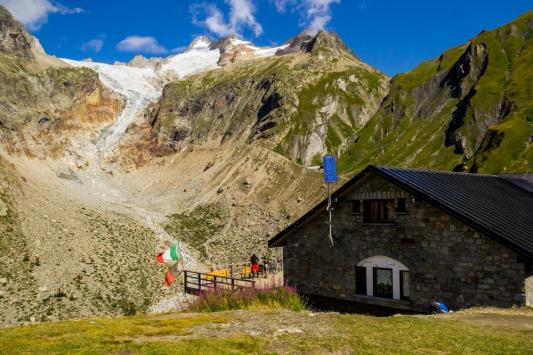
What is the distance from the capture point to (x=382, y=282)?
22.3 m

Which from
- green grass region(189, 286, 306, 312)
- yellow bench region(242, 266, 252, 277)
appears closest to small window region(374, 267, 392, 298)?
green grass region(189, 286, 306, 312)

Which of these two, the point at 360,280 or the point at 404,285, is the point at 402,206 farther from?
the point at 360,280

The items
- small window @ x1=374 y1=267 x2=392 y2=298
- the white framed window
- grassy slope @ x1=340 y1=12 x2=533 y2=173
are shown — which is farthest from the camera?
grassy slope @ x1=340 y1=12 x2=533 y2=173

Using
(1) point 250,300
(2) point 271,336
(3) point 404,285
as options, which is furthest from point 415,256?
(2) point 271,336

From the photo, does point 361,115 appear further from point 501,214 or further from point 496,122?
point 501,214

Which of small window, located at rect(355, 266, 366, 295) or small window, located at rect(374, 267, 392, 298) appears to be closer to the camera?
small window, located at rect(374, 267, 392, 298)

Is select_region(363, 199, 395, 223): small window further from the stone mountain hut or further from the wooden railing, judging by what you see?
the wooden railing

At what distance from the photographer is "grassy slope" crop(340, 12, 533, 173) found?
98.0 m

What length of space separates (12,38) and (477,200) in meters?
149

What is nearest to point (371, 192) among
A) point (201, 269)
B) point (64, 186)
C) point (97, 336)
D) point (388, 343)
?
point (388, 343)

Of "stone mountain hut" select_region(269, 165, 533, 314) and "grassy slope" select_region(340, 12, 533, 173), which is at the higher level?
"grassy slope" select_region(340, 12, 533, 173)

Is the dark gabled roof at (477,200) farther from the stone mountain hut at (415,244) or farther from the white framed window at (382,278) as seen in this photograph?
the white framed window at (382,278)

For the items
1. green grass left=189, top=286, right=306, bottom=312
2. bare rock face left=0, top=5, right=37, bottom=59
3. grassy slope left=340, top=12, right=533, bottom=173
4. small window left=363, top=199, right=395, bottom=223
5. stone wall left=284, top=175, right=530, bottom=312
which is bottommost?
green grass left=189, top=286, right=306, bottom=312

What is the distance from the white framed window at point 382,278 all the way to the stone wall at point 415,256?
0.95 ft
